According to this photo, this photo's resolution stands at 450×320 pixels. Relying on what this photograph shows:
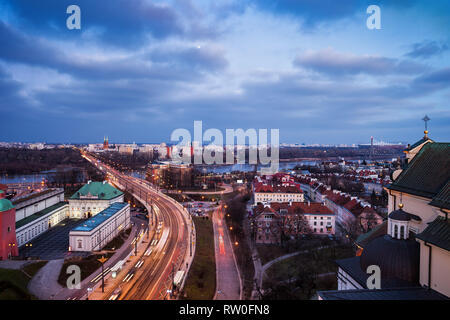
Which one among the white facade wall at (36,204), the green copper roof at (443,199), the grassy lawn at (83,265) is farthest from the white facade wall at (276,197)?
the green copper roof at (443,199)

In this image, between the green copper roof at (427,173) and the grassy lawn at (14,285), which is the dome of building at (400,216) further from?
the grassy lawn at (14,285)

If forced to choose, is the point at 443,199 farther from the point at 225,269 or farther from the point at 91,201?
the point at 91,201

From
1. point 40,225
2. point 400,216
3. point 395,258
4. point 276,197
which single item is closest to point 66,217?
point 40,225

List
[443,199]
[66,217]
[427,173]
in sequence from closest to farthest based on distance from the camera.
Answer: [443,199] < [427,173] < [66,217]

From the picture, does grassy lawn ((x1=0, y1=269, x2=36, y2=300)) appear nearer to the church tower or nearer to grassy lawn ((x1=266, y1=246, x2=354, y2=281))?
the church tower
